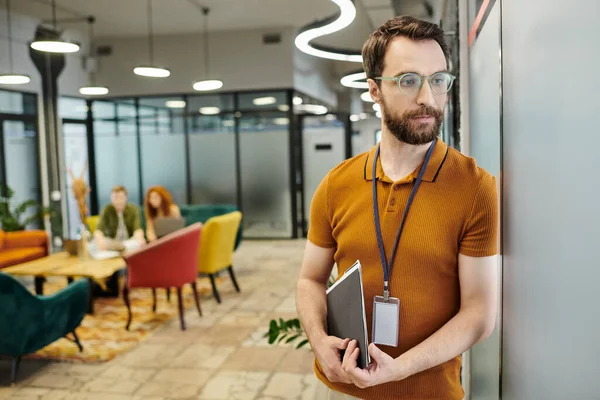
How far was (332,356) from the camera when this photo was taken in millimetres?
1321

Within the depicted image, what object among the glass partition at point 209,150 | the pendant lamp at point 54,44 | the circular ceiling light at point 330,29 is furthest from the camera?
the glass partition at point 209,150

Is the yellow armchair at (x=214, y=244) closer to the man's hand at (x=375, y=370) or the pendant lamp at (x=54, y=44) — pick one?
the pendant lamp at (x=54, y=44)

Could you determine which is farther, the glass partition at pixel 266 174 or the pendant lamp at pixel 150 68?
the glass partition at pixel 266 174

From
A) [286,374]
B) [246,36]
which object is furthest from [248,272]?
[246,36]

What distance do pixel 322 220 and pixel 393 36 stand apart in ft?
1.71

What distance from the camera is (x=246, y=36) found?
33.9 feet

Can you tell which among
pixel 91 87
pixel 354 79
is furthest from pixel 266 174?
pixel 354 79

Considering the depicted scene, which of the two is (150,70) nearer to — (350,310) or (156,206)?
(156,206)

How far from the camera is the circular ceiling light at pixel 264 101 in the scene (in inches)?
410

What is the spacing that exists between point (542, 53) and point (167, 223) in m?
5.19

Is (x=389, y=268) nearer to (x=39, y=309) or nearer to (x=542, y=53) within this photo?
(x=542, y=53)

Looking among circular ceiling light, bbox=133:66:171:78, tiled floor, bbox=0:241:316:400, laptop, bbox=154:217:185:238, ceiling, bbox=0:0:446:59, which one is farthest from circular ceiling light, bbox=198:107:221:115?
tiled floor, bbox=0:241:316:400

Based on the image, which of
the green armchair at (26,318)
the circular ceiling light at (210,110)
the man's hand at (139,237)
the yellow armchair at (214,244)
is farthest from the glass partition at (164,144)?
the green armchair at (26,318)

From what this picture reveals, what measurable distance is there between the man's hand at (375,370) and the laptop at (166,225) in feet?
15.9
